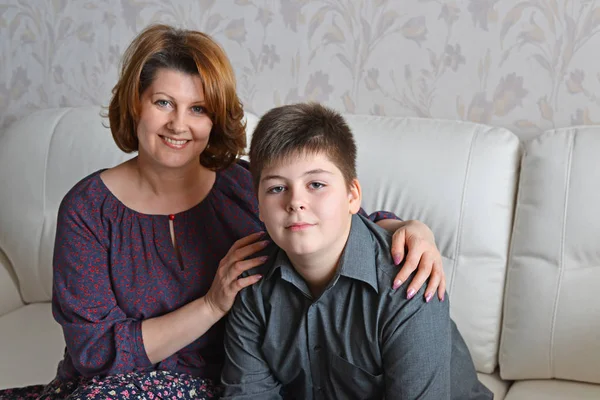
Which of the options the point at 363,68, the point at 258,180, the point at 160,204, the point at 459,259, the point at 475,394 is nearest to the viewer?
the point at 258,180

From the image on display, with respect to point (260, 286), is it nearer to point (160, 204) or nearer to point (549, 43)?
point (160, 204)

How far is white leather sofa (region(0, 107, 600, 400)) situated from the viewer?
1804 mm

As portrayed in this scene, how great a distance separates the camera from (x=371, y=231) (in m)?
1.54

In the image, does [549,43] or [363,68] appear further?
[363,68]

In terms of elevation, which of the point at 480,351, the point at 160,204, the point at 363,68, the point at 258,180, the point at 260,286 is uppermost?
the point at 363,68

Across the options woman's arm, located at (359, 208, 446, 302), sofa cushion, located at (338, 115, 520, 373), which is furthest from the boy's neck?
sofa cushion, located at (338, 115, 520, 373)

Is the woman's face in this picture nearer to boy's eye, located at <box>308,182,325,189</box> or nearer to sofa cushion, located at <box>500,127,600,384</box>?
boy's eye, located at <box>308,182,325,189</box>

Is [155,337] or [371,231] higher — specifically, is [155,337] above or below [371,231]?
below

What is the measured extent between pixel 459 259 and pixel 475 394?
427 mm

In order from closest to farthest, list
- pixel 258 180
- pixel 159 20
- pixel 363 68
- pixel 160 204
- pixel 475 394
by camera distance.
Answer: pixel 258 180, pixel 475 394, pixel 160 204, pixel 363 68, pixel 159 20

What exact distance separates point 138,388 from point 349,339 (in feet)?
1.53

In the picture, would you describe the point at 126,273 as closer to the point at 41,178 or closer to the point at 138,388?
the point at 138,388

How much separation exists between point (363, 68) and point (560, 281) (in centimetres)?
85

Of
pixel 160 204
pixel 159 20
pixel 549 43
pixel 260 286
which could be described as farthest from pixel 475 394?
pixel 159 20
